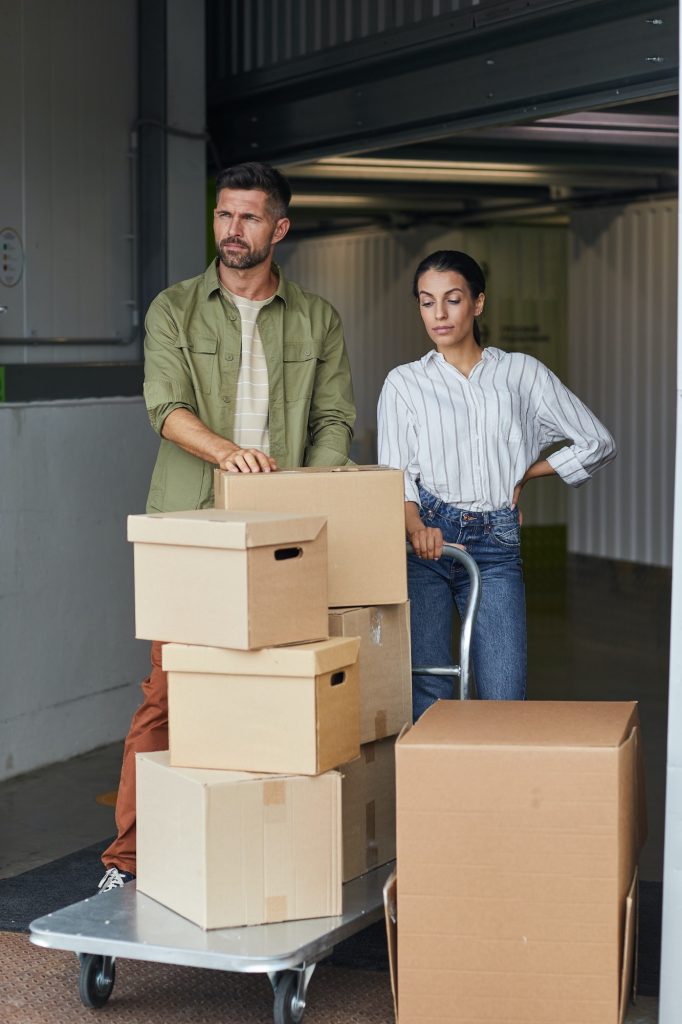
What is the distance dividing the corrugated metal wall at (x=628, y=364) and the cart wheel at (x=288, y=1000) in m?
7.27

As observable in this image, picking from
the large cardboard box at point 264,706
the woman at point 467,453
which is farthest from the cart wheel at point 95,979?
the woman at point 467,453

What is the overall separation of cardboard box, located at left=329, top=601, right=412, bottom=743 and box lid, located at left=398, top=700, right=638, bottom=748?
0.15 metres

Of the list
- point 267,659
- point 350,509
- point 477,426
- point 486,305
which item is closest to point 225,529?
point 267,659

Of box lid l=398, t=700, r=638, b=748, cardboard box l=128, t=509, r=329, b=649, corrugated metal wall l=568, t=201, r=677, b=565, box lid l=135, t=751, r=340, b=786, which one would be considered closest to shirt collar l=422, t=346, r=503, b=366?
cardboard box l=128, t=509, r=329, b=649

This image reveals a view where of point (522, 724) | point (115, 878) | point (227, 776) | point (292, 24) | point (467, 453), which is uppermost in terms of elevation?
point (292, 24)

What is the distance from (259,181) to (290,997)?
1747 mm

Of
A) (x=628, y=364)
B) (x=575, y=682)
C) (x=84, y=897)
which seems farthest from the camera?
(x=628, y=364)

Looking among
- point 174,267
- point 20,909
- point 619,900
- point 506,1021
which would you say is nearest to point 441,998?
point 506,1021

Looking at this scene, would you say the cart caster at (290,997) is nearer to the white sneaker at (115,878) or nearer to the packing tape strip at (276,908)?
the packing tape strip at (276,908)

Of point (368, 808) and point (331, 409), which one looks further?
point (331, 409)

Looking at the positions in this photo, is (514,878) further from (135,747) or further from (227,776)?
(135,747)

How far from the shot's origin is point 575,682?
6.27 meters

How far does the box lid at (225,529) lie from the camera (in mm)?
2676

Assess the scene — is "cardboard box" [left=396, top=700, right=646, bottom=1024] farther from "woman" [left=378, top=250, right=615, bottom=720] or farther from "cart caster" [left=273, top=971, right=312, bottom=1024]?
"woman" [left=378, top=250, right=615, bottom=720]
